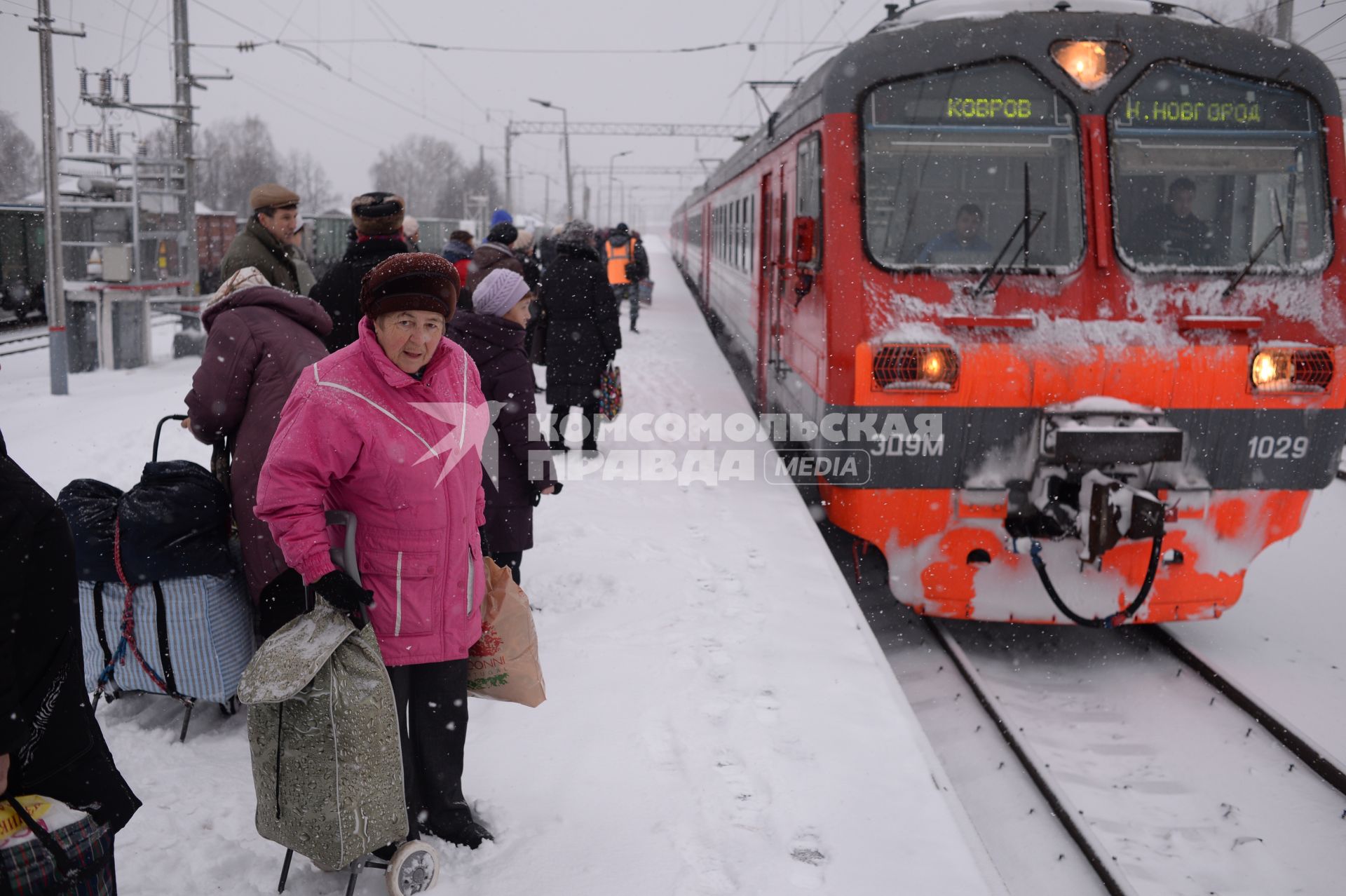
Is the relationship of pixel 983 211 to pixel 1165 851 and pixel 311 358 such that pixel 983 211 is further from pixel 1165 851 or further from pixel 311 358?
pixel 311 358

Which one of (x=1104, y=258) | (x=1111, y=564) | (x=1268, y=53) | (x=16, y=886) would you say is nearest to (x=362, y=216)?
(x=16, y=886)

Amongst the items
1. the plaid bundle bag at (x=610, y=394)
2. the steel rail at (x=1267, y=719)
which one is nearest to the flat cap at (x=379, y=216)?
the plaid bundle bag at (x=610, y=394)

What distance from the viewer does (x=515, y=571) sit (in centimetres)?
471

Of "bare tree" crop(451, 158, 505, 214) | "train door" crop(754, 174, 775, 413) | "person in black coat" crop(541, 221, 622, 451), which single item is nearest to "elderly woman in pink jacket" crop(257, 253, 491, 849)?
"person in black coat" crop(541, 221, 622, 451)

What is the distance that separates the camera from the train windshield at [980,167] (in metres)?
5.31

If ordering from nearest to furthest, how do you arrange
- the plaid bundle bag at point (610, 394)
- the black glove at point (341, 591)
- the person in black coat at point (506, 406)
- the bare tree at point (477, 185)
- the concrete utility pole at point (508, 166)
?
the black glove at point (341, 591) < the person in black coat at point (506, 406) < the plaid bundle bag at point (610, 394) < the concrete utility pole at point (508, 166) < the bare tree at point (477, 185)

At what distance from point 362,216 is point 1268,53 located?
4.60m

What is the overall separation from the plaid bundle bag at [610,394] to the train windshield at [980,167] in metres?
3.64

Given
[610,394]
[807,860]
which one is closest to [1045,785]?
[807,860]

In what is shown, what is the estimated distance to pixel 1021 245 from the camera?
5297 mm

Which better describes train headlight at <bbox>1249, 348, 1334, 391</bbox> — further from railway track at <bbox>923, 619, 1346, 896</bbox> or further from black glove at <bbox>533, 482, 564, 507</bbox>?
black glove at <bbox>533, 482, 564, 507</bbox>

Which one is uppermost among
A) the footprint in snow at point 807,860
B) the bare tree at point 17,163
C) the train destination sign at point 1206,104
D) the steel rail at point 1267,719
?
the bare tree at point 17,163

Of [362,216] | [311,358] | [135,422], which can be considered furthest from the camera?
[135,422]

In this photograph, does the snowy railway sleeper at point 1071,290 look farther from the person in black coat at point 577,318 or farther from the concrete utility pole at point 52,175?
the concrete utility pole at point 52,175
